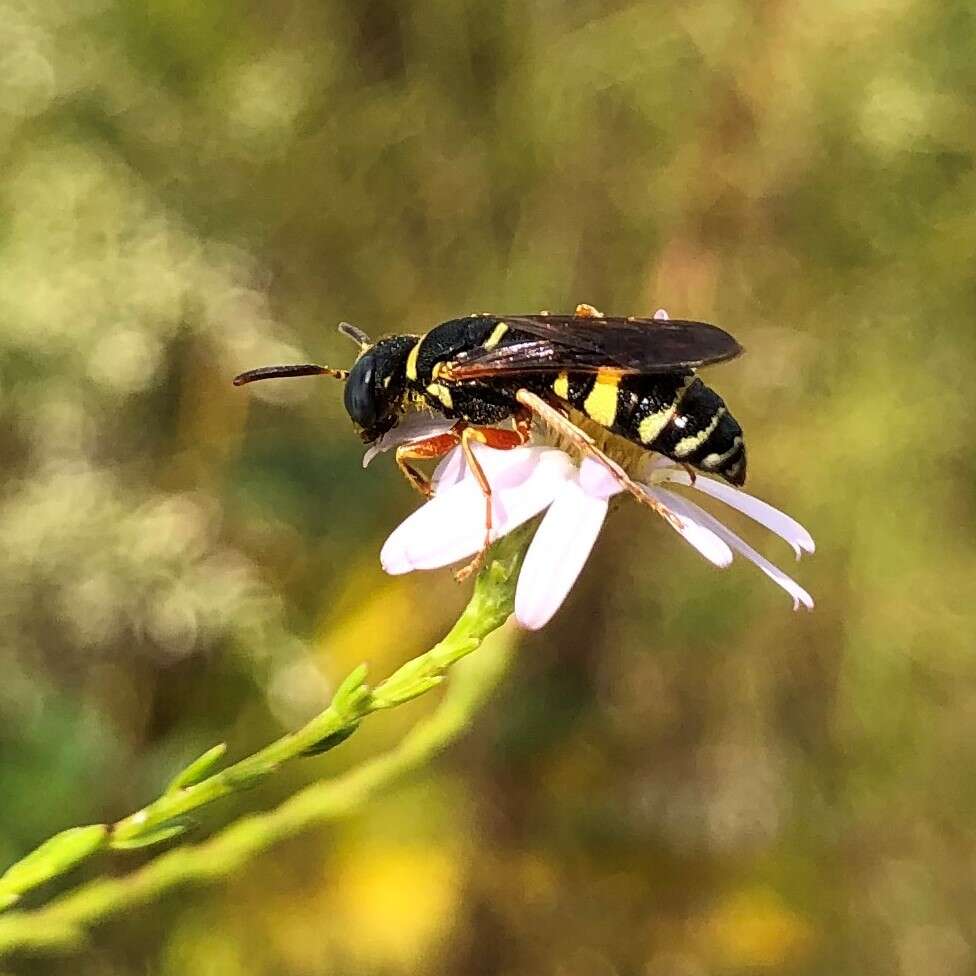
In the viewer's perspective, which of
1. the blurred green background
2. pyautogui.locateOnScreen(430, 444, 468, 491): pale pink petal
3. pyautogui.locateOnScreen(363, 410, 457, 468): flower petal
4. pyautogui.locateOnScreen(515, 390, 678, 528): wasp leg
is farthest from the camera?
the blurred green background

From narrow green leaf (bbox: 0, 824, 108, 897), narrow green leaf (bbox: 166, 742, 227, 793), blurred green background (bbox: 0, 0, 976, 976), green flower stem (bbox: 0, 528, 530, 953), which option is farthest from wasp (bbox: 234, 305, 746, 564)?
blurred green background (bbox: 0, 0, 976, 976)

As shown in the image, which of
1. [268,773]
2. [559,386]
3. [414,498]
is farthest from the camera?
[414,498]

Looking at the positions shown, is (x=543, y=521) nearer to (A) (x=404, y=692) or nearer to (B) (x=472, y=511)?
(B) (x=472, y=511)

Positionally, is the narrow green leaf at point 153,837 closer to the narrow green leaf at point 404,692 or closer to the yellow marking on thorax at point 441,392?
the narrow green leaf at point 404,692

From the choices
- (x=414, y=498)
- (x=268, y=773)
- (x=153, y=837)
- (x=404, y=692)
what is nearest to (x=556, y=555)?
(x=404, y=692)

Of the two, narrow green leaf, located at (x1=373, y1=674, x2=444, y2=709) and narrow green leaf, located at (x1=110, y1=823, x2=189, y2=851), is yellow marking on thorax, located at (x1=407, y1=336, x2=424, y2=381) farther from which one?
narrow green leaf, located at (x1=110, y1=823, x2=189, y2=851)

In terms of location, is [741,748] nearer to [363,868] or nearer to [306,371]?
[363,868]
